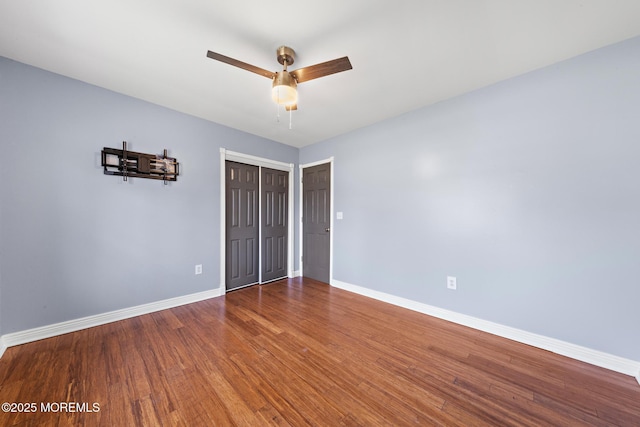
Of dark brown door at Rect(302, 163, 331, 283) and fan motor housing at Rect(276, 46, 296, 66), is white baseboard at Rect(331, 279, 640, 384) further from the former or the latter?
fan motor housing at Rect(276, 46, 296, 66)

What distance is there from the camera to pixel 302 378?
163cm

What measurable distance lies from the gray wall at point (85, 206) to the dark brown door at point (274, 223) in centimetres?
102

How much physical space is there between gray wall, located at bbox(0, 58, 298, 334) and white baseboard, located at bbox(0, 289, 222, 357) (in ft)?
0.17

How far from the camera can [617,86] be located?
1.71 meters

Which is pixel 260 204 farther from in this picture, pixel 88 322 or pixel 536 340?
pixel 536 340

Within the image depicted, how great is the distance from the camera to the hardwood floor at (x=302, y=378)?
132cm

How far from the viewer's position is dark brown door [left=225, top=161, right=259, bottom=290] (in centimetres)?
340

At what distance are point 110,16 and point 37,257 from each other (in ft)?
7.15

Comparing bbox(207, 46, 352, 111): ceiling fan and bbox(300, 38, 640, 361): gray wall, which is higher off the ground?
bbox(207, 46, 352, 111): ceiling fan

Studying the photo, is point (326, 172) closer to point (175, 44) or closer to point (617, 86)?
point (175, 44)

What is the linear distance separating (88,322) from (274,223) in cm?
250

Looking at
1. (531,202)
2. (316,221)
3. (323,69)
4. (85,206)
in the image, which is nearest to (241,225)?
(316,221)

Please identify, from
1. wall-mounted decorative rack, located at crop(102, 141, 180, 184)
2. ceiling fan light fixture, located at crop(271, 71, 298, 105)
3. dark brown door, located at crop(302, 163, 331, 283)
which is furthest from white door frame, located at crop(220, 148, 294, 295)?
ceiling fan light fixture, located at crop(271, 71, 298, 105)

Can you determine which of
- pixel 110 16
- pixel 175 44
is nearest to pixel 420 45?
pixel 175 44
